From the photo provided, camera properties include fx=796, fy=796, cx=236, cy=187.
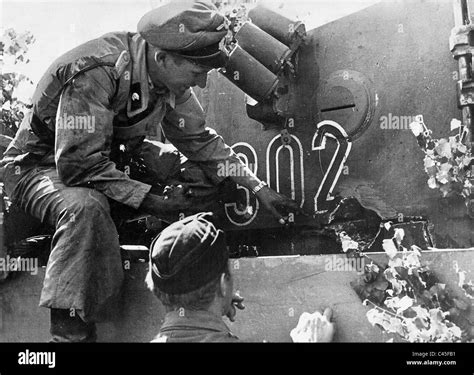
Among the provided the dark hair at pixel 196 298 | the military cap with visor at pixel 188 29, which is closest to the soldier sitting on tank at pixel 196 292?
the dark hair at pixel 196 298

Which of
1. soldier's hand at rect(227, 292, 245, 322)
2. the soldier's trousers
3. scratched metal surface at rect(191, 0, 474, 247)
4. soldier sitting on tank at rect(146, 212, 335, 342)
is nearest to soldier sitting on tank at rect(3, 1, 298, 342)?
the soldier's trousers

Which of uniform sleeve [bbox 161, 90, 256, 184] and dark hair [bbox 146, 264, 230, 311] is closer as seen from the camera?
dark hair [bbox 146, 264, 230, 311]

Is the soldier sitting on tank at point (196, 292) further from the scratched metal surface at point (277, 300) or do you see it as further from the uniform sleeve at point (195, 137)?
the uniform sleeve at point (195, 137)

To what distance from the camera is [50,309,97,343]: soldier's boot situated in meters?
3.00

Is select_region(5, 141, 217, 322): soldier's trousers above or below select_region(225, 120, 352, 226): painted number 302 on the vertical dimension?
below

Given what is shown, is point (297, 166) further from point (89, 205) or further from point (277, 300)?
point (89, 205)

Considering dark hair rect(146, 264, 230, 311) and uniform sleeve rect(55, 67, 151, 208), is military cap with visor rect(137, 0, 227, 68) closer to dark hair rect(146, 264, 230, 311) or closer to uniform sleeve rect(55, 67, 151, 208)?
uniform sleeve rect(55, 67, 151, 208)

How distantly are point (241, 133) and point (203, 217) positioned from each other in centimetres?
48

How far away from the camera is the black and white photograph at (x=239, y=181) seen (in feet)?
9.34

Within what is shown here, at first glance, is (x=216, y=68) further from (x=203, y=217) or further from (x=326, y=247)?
(x=326, y=247)

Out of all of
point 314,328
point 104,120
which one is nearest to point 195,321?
point 314,328
